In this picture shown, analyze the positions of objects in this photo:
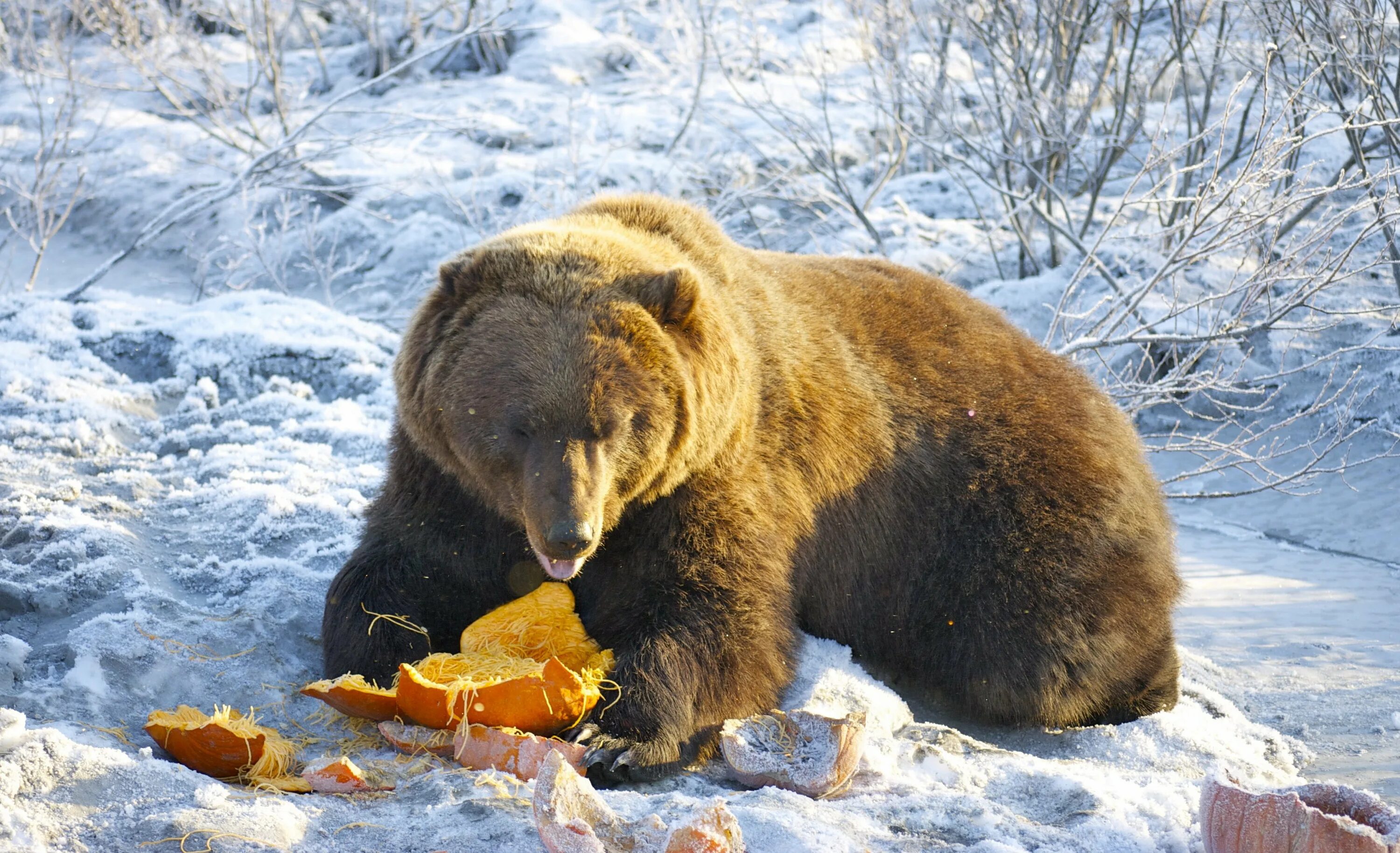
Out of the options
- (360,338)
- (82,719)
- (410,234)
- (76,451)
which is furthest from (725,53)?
(82,719)

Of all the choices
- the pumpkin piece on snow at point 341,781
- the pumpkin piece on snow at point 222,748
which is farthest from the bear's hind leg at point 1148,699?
the pumpkin piece on snow at point 222,748

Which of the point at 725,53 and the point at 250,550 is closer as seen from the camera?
the point at 250,550

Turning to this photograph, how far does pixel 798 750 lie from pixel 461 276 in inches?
62.1

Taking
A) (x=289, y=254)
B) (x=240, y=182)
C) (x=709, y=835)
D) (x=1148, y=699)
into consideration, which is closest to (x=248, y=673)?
(x=709, y=835)

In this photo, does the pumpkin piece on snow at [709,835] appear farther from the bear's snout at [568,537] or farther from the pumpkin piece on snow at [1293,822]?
the pumpkin piece on snow at [1293,822]

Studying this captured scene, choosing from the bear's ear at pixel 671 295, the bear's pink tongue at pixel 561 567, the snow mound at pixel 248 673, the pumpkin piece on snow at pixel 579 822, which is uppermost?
the bear's ear at pixel 671 295

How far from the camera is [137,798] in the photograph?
93.5 inches

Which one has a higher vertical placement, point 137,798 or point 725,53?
point 725,53

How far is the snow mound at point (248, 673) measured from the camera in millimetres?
2428

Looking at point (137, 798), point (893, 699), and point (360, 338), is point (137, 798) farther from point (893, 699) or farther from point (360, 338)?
point (360, 338)

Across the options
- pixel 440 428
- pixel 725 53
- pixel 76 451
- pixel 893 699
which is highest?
pixel 725 53

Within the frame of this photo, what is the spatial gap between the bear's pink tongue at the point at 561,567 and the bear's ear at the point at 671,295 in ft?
2.35

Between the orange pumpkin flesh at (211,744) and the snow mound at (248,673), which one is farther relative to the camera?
the orange pumpkin flesh at (211,744)

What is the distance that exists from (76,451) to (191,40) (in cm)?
990
